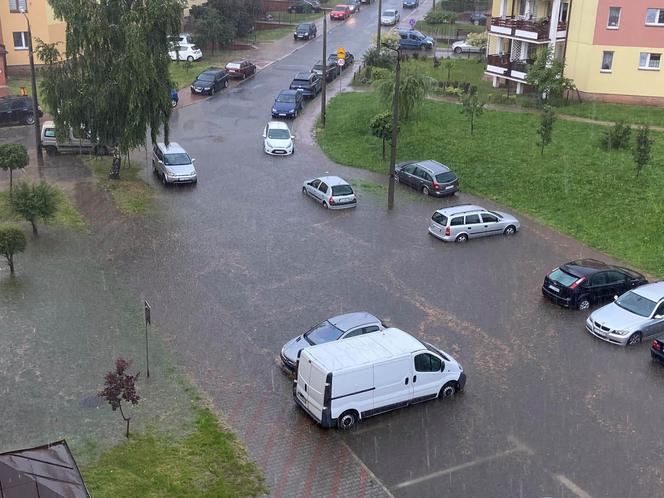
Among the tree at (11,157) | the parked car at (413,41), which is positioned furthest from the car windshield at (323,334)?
the parked car at (413,41)

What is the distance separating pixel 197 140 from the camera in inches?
1594

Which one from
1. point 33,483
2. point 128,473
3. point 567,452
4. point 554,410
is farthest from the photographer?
point 554,410

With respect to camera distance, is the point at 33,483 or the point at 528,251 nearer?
the point at 33,483

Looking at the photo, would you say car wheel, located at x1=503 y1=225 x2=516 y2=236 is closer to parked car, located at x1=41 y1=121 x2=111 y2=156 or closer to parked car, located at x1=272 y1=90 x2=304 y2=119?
parked car, located at x1=41 y1=121 x2=111 y2=156

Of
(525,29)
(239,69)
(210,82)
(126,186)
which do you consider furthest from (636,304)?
(239,69)

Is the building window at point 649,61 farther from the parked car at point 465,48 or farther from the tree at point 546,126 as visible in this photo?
the parked car at point 465,48

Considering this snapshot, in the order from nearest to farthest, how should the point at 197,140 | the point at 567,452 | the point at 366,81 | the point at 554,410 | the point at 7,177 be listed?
1. the point at 567,452
2. the point at 554,410
3. the point at 7,177
4. the point at 197,140
5. the point at 366,81

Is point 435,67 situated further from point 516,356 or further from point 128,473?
point 128,473

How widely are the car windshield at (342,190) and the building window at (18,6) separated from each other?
3056cm

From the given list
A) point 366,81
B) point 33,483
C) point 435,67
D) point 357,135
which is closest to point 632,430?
point 33,483

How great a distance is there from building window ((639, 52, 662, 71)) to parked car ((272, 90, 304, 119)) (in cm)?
1964

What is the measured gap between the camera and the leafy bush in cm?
3647

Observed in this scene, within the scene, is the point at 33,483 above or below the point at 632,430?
above

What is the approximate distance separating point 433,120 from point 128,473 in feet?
102
